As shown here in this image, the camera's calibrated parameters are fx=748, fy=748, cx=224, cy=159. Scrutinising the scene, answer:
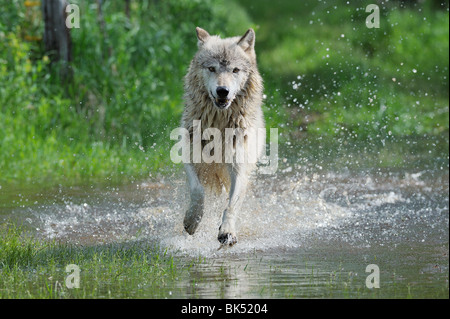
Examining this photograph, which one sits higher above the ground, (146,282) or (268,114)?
(268,114)

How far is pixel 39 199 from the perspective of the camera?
8047mm

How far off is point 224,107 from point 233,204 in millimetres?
830

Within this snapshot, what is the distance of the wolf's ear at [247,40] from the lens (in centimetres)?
671

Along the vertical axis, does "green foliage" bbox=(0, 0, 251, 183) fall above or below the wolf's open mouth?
above

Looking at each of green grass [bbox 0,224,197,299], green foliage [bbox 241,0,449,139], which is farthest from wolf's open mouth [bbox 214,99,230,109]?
green foliage [bbox 241,0,449,139]

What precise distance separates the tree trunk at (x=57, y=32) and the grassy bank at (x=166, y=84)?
19 centimetres

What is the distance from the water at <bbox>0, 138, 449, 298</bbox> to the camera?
193 inches

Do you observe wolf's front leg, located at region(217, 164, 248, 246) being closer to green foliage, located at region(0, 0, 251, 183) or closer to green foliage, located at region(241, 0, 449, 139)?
green foliage, located at region(0, 0, 251, 183)

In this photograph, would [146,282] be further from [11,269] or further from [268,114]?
[268,114]

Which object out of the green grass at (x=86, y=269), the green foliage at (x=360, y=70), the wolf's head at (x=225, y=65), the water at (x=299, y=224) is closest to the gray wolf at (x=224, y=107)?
the wolf's head at (x=225, y=65)

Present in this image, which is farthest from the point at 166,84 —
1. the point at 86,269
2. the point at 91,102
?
the point at 86,269
